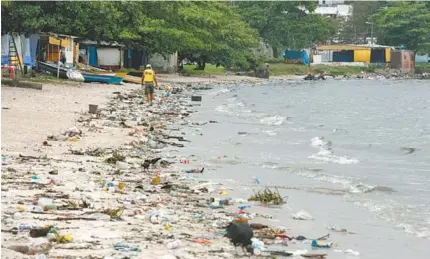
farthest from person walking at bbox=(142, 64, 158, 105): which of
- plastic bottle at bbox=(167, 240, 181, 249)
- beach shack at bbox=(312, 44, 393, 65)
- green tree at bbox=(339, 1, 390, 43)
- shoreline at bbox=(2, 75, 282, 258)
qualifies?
green tree at bbox=(339, 1, 390, 43)

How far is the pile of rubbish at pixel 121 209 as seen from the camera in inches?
292

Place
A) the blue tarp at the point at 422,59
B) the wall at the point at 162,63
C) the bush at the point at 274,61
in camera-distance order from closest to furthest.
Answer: the wall at the point at 162,63 → the bush at the point at 274,61 → the blue tarp at the point at 422,59

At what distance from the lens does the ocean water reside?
10211 mm

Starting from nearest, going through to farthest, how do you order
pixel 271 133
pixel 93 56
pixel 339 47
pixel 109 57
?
1. pixel 271 133
2. pixel 93 56
3. pixel 109 57
4. pixel 339 47

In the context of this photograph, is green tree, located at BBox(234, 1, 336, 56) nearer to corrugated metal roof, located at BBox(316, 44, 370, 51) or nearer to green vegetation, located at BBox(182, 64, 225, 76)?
corrugated metal roof, located at BBox(316, 44, 370, 51)

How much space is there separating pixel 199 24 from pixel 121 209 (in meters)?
48.7

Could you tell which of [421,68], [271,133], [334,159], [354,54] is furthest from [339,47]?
[334,159]

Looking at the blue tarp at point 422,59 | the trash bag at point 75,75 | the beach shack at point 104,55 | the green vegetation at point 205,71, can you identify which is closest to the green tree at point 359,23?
the blue tarp at point 422,59

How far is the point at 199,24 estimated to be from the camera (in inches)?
2251

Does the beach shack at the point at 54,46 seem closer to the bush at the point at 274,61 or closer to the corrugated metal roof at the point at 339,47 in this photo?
the bush at the point at 274,61

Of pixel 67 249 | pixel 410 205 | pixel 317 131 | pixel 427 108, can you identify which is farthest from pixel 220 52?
pixel 67 249

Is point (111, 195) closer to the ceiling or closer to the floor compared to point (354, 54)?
closer to the floor

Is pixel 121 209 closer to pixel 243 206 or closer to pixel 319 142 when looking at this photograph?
pixel 243 206

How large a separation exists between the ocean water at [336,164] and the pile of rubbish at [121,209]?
2.04ft
